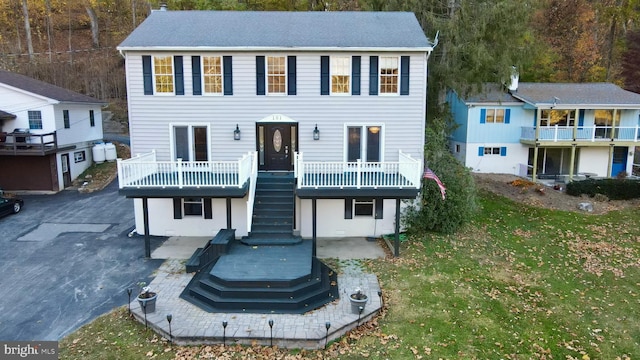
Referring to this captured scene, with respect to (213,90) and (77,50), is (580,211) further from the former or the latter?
(77,50)

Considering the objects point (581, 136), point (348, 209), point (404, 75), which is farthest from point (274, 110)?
point (581, 136)

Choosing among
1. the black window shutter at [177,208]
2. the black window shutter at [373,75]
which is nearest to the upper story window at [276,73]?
the black window shutter at [373,75]

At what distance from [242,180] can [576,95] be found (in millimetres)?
21781

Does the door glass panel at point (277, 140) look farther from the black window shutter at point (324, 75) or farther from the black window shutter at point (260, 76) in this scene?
the black window shutter at point (324, 75)

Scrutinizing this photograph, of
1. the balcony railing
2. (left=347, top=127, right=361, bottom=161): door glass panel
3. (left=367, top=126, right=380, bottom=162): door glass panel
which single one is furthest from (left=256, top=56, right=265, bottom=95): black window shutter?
the balcony railing

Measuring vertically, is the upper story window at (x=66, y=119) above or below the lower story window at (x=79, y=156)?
above

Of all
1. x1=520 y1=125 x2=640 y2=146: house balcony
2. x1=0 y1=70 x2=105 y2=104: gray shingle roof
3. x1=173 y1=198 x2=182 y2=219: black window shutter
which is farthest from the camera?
x1=520 y1=125 x2=640 y2=146: house balcony

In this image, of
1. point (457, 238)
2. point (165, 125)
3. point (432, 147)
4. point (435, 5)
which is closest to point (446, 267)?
point (457, 238)

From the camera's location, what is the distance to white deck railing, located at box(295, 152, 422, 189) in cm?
1305

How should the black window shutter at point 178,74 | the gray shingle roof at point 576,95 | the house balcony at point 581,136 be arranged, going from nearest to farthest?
the black window shutter at point 178,74
the gray shingle roof at point 576,95
the house balcony at point 581,136

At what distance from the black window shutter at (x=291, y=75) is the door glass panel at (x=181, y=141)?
406 centimetres

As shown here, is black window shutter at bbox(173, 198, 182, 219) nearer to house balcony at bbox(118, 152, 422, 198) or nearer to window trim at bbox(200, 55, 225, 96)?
house balcony at bbox(118, 152, 422, 198)

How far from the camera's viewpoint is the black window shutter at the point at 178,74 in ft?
47.5

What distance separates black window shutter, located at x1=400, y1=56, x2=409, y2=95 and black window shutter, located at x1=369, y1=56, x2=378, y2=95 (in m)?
0.90
